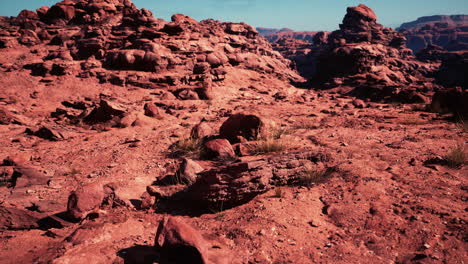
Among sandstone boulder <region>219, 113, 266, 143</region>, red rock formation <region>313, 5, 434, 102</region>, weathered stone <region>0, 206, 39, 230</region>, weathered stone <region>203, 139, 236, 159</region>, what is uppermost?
red rock formation <region>313, 5, 434, 102</region>

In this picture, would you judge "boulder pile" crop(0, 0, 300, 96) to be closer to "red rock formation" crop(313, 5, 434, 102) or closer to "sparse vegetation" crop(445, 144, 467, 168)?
"red rock formation" crop(313, 5, 434, 102)

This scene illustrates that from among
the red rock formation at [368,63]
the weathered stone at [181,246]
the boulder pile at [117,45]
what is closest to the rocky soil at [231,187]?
the weathered stone at [181,246]

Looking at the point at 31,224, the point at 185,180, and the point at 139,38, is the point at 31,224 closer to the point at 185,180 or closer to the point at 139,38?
the point at 185,180

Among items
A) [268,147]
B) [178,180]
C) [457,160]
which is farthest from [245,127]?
[457,160]

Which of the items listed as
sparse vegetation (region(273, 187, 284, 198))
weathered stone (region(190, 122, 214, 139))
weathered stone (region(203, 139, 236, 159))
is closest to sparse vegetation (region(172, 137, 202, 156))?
weathered stone (region(203, 139, 236, 159))

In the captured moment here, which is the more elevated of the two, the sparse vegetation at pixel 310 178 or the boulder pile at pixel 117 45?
the boulder pile at pixel 117 45

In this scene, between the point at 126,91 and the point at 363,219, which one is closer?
the point at 363,219

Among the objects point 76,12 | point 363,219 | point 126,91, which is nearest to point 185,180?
point 363,219

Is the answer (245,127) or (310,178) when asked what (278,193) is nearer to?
(310,178)

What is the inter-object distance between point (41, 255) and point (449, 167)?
577 cm

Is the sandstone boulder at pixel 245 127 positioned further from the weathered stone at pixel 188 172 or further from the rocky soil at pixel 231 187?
the weathered stone at pixel 188 172

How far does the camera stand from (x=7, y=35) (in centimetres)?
1861

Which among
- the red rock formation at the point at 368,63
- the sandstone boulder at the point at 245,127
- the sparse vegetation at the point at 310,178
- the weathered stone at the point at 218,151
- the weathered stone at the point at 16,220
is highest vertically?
the red rock formation at the point at 368,63

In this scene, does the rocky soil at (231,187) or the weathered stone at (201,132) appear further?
the weathered stone at (201,132)
